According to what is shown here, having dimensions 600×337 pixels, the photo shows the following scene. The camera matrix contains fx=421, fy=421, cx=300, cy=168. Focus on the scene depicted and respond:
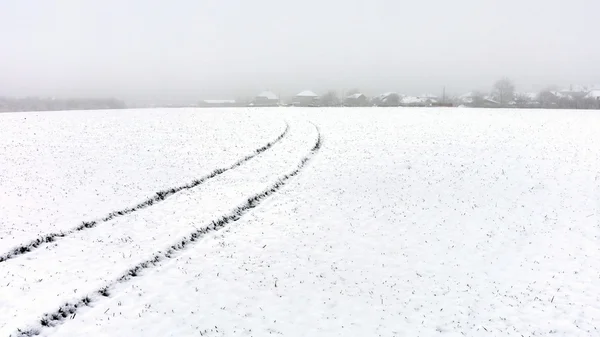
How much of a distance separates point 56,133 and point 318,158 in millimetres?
28729

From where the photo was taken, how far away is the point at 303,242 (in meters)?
17.7

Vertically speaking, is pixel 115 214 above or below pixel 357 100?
below

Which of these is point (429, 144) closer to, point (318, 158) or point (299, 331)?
point (318, 158)

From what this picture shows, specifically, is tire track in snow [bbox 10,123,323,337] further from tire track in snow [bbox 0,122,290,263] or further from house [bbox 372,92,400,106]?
house [bbox 372,92,400,106]

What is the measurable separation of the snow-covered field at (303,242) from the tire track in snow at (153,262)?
0.06 metres

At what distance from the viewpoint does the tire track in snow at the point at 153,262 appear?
11.7 m

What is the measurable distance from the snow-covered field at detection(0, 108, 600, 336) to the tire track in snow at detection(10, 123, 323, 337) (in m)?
0.06

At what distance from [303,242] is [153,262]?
5981mm

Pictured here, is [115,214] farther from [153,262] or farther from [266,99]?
[266,99]

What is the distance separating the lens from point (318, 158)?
32.9 meters

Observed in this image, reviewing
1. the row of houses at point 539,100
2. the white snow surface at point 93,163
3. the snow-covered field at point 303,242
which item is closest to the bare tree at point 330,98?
the row of houses at point 539,100

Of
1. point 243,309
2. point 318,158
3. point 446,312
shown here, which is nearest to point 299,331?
point 243,309

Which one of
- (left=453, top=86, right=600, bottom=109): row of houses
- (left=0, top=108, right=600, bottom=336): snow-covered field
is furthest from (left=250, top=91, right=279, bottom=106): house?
(left=0, top=108, right=600, bottom=336): snow-covered field

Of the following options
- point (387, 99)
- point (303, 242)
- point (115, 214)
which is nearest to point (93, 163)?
point (115, 214)
